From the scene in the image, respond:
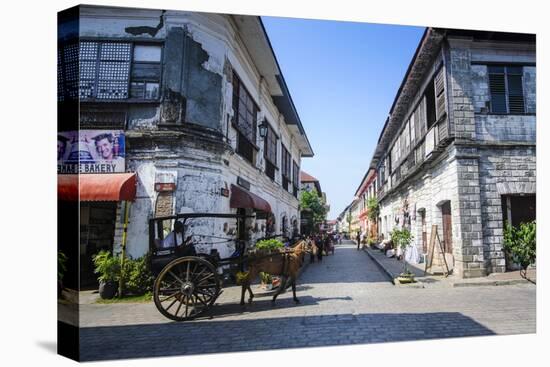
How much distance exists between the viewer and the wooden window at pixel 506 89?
6.62m

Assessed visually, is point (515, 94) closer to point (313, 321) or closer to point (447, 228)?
point (447, 228)

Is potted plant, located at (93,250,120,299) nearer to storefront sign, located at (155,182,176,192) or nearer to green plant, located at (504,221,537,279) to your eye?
storefront sign, located at (155,182,176,192)

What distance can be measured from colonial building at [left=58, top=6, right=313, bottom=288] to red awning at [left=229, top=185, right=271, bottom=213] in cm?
2

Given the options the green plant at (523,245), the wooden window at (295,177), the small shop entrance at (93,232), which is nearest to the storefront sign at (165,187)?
the small shop entrance at (93,232)

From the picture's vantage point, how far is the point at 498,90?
685 centimetres

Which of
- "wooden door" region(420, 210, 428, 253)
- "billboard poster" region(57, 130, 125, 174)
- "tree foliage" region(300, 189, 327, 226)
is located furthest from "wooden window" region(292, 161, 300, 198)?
"billboard poster" region(57, 130, 125, 174)

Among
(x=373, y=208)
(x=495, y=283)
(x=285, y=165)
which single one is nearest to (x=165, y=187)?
(x=285, y=165)

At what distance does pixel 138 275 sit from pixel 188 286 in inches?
25.2

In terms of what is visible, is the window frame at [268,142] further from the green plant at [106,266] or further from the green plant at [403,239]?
the green plant at [106,266]

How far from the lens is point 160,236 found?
4.37 meters

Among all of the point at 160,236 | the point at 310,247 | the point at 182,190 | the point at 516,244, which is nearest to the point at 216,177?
the point at 182,190

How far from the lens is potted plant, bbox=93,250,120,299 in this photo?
410 centimetres

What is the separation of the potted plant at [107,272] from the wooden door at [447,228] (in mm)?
6281

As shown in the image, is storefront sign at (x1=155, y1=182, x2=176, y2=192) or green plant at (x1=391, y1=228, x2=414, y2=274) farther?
green plant at (x1=391, y1=228, x2=414, y2=274)
